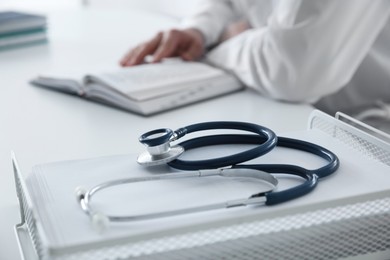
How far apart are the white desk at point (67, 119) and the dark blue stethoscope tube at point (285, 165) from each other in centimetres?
21

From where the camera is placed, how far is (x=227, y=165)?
1.73ft

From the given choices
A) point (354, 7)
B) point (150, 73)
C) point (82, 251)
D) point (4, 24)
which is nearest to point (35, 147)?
point (150, 73)

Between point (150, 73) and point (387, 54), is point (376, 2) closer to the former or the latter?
point (387, 54)

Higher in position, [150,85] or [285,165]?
[150,85]

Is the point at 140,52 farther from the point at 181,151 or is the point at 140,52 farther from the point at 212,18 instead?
the point at 181,151

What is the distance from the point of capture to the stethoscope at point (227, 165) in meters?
0.45

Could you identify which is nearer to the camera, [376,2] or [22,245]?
[22,245]

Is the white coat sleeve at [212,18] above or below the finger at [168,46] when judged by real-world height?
above

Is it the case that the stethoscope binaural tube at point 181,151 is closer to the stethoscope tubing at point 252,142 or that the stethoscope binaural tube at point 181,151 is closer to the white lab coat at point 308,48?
the stethoscope tubing at point 252,142

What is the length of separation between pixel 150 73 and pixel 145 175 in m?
0.57

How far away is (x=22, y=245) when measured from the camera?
21.6 inches

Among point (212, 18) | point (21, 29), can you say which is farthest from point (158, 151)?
point (21, 29)

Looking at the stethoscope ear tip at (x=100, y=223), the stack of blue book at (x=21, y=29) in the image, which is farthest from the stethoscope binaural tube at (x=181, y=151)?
the stack of blue book at (x=21, y=29)

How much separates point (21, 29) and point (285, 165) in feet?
3.80
